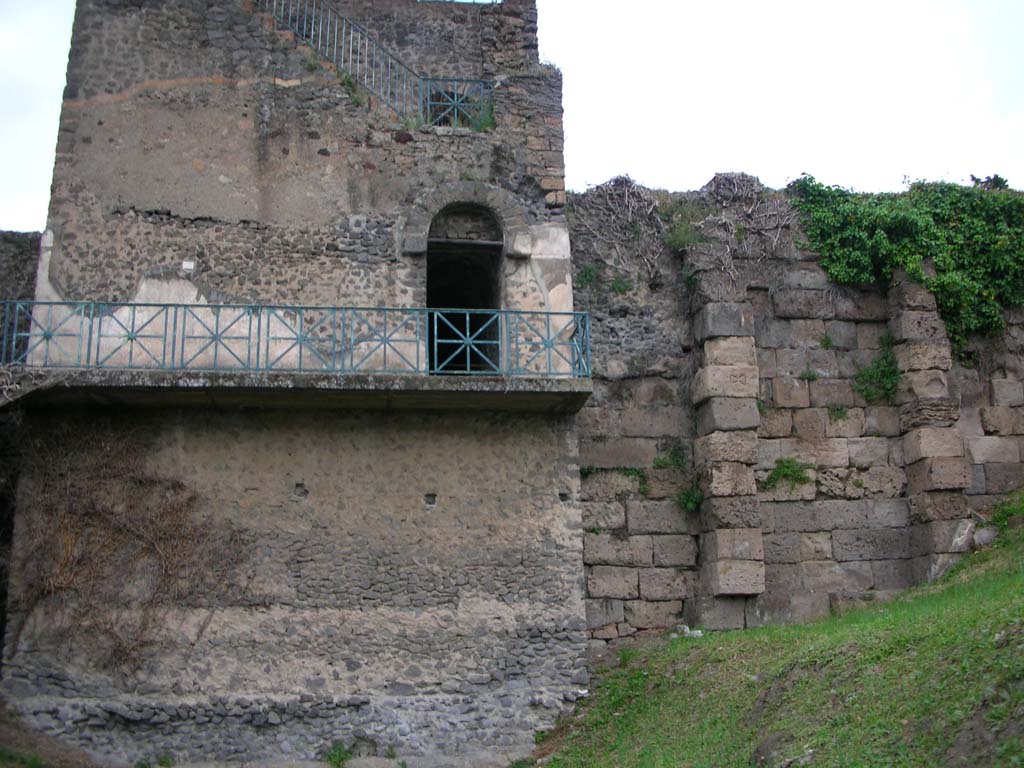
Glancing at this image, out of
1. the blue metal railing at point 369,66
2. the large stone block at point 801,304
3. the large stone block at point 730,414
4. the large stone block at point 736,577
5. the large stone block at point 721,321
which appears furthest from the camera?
the large stone block at point 801,304

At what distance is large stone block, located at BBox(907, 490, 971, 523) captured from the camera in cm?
1241

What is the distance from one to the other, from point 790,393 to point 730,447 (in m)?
1.21

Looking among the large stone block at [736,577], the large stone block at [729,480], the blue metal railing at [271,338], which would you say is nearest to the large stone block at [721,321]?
the large stone block at [729,480]

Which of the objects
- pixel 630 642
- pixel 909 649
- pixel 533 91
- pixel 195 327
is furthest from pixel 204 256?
pixel 909 649

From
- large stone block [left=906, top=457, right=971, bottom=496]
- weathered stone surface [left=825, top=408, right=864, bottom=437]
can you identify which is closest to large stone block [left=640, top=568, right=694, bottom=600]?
weathered stone surface [left=825, top=408, right=864, bottom=437]

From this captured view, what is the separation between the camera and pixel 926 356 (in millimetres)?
12945

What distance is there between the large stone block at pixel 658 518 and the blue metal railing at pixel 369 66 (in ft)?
15.0

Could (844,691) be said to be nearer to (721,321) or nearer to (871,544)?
(871,544)

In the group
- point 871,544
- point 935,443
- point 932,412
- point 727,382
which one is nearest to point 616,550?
point 727,382

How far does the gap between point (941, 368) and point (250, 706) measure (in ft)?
27.6

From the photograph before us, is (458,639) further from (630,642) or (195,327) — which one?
(195,327)

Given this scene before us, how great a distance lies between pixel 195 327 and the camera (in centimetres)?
1126

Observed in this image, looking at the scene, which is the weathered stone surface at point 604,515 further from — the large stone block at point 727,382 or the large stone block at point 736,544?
the large stone block at point 727,382

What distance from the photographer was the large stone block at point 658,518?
12281mm
